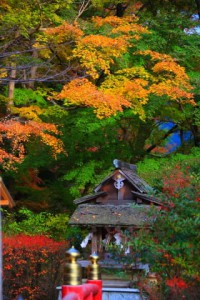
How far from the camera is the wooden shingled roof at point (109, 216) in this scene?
1391cm

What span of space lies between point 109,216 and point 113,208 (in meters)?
0.34

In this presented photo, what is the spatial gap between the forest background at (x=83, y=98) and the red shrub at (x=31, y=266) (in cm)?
164

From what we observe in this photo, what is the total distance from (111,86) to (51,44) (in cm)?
247

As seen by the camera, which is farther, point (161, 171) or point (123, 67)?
point (123, 67)

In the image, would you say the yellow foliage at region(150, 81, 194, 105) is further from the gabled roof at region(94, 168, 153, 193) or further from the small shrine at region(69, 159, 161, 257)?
the gabled roof at region(94, 168, 153, 193)

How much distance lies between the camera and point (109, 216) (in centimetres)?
1419

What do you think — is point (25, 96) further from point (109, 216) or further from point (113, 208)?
point (109, 216)

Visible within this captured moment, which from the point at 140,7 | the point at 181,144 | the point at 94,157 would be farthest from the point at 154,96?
the point at 140,7

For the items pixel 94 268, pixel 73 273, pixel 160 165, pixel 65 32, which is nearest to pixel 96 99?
pixel 65 32

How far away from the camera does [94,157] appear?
19.9 m

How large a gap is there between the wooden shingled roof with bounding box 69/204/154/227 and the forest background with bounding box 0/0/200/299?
2.21 metres

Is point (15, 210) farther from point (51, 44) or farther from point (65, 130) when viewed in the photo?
point (51, 44)

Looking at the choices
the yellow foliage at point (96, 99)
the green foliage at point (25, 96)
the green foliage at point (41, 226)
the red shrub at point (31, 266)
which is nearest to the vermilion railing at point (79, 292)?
the red shrub at point (31, 266)

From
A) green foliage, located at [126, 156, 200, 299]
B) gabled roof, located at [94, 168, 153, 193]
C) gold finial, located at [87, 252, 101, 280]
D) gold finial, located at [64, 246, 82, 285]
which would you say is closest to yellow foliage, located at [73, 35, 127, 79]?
gabled roof, located at [94, 168, 153, 193]
